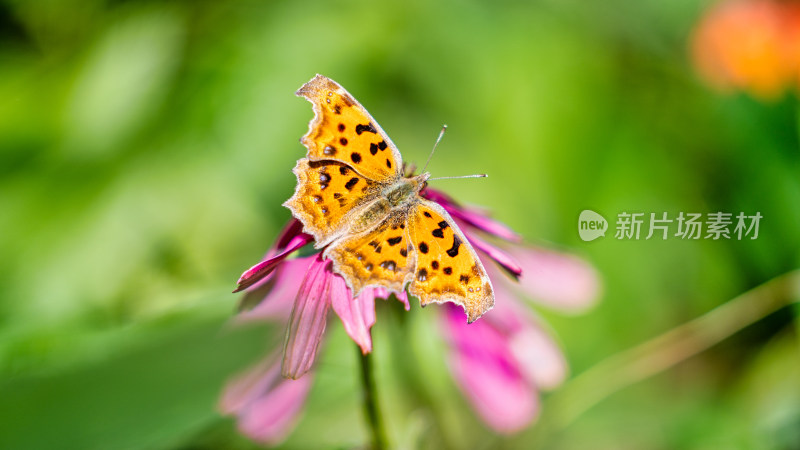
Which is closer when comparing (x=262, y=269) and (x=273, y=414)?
(x=262, y=269)

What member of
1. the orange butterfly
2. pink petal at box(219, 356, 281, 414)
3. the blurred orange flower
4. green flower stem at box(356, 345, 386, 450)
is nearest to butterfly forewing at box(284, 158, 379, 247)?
the orange butterfly

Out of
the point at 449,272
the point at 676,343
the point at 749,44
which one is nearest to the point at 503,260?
the point at 449,272

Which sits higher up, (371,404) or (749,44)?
(749,44)

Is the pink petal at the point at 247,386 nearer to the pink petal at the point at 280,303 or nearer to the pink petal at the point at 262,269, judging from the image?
the pink petal at the point at 280,303

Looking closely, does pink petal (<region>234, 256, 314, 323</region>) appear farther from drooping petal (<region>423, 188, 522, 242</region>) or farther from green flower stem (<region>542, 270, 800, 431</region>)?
green flower stem (<region>542, 270, 800, 431</region>)

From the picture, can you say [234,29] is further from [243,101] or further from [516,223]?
[516,223]

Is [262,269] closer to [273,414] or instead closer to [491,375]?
[273,414]

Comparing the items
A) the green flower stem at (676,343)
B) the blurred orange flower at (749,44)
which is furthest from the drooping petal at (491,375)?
the blurred orange flower at (749,44)
